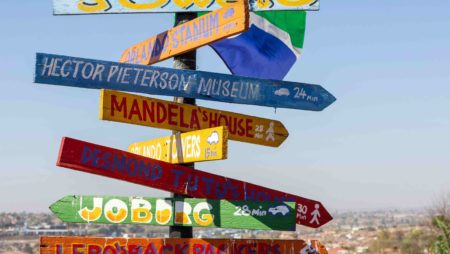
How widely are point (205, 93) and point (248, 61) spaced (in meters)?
1.56

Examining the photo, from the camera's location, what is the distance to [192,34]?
26.4ft

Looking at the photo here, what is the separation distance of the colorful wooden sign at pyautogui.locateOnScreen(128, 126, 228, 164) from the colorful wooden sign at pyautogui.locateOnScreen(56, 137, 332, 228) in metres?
0.21

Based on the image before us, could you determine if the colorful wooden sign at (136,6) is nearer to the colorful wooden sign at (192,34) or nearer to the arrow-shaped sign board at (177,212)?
the colorful wooden sign at (192,34)

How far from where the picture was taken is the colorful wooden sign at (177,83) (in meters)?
7.34

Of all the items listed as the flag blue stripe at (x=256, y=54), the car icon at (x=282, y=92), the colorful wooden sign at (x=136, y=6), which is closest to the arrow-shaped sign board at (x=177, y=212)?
the car icon at (x=282, y=92)

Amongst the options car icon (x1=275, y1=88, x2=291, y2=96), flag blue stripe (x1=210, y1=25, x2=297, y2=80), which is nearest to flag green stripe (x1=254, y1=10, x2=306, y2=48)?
flag blue stripe (x1=210, y1=25, x2=297, y2=80)

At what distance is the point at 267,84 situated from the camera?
829cm

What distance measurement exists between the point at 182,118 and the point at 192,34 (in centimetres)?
86

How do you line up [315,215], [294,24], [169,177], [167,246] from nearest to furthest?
[167,246] → [169,177] → [315,215] → [294,24]

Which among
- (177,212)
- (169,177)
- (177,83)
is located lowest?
(177,212)

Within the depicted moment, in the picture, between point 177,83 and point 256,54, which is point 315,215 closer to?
point 177,83

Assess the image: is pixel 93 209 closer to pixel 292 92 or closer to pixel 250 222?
pixel 250 222

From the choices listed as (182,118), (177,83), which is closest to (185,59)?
(177,83)

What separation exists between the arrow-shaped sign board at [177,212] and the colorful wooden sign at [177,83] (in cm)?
106
